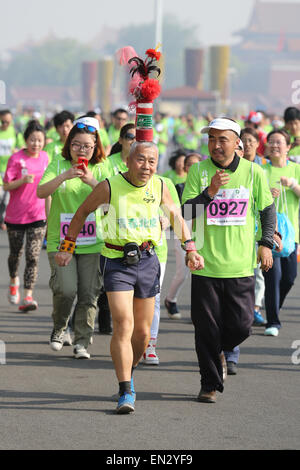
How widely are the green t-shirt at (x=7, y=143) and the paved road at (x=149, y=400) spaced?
25.5ft

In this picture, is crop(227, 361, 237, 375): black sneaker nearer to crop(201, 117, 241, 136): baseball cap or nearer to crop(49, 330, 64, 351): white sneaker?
crop(49, 330, 64, 351): white sneaker

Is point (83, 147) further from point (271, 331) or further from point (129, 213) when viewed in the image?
point (271, 331)

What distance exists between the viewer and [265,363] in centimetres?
802

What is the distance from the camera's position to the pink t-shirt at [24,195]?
33.1 ft

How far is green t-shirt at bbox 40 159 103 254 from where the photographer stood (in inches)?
314

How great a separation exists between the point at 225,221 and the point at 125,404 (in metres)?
1.31

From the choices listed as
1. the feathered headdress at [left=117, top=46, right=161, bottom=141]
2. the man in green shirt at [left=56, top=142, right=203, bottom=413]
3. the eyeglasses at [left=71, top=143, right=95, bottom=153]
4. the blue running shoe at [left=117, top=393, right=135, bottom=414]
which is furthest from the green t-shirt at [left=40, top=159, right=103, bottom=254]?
the blue running shoe at [left=117, top=393, right=135, bottom=414]

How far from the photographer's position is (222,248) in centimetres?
681

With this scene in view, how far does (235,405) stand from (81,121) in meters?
2.42

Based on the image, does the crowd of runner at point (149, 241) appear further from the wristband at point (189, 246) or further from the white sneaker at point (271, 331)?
the white sneaker at point (271, 331)

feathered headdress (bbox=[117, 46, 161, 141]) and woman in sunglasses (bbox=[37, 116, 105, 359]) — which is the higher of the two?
feathered headdress (bbox=[117, 46, 161, 141])

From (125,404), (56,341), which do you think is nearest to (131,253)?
(125,404)

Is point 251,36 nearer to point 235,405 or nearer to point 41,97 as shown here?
point 41,97

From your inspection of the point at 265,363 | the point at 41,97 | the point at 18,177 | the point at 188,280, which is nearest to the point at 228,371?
the point at 265,363
